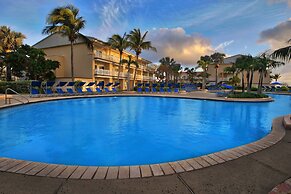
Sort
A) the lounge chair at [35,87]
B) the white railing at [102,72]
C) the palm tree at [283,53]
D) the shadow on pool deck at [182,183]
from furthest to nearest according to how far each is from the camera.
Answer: the white railing at [102,72], the lounge chair at [35,87], the palm tree at [283,53], the shadow on pool deck at [182,183]

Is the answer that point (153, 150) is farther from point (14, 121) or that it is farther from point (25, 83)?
point (25, 83)

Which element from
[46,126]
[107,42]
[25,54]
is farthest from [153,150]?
[107,42]

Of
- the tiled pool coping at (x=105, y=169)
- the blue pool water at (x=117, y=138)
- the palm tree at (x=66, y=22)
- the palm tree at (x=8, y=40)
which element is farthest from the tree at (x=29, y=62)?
the tiled pool coping at (x=105, y=169)

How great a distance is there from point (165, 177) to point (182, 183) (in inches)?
11.2

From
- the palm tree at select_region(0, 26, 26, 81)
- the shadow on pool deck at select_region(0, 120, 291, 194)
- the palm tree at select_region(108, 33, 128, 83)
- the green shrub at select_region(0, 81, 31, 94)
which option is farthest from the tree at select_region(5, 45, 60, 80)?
the shadow on pool deck at select_region(0, 120, 291, 194)

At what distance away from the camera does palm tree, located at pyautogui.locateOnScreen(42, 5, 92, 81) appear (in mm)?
20922

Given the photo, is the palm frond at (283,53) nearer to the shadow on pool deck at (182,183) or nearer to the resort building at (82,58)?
the shadow on pool deck at (182,183)

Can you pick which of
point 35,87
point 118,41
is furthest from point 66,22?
point 35,87

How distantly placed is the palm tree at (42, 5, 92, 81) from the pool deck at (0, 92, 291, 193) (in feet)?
70.8

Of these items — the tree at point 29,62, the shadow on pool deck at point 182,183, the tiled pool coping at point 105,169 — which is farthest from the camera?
the tree at point 29,62

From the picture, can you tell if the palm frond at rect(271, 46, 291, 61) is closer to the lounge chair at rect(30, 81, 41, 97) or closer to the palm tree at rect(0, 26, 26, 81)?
the lounge chair at rect(30, 81, 41, 97)

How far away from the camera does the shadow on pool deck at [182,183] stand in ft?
7.29

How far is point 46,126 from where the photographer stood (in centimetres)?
794

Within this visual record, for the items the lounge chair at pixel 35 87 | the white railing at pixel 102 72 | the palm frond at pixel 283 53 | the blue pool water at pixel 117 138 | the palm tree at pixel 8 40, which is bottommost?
the blue pool water at pixel 117 138
